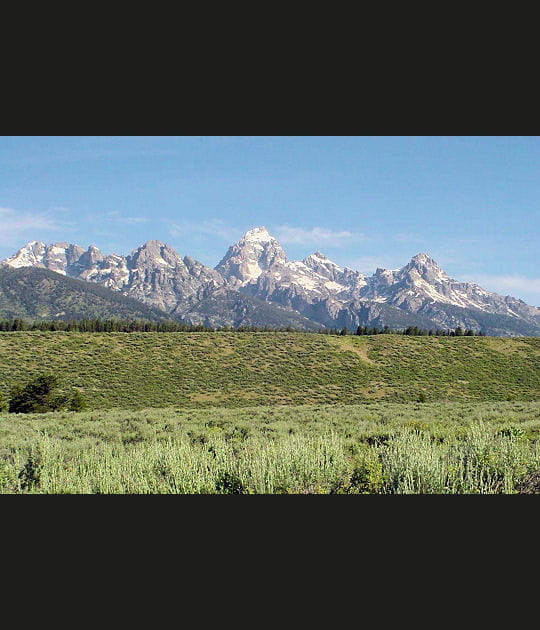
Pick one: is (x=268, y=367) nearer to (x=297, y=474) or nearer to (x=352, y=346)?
(x=352, y=346)

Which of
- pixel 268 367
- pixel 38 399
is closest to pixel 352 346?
pixel 268 367

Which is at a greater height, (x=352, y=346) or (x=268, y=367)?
(x=352, y=346)

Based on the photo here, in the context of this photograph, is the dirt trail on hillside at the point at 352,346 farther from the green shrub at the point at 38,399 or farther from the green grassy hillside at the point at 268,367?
the green shrub at the point at 38,399

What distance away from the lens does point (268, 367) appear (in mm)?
58625

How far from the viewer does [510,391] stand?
50.8 m

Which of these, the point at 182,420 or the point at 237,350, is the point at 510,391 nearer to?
the point at 237,350

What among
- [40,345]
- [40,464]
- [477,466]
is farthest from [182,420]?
[40,345]

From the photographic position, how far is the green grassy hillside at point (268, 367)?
48.0 meters

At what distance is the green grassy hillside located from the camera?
157ft

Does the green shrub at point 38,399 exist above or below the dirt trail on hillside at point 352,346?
below

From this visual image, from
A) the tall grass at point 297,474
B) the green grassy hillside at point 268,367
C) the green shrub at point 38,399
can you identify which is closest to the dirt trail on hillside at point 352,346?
the green grassy hillside at point 268,367

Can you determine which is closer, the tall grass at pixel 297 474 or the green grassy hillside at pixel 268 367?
the tall grass at pixel 297 474

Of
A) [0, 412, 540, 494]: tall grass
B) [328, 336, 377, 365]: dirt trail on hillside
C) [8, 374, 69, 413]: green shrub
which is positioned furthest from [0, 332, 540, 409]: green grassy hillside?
[0, 412, 540, 494]: tall grass

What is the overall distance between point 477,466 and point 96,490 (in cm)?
510
